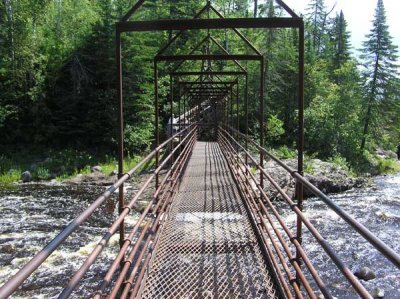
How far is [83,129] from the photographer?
2788 centimetres

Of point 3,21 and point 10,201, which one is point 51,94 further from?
point 10,201

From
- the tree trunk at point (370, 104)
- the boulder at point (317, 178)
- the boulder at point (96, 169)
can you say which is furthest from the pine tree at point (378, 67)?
the boulder at point (96, 169)

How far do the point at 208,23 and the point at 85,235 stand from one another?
8.25 m

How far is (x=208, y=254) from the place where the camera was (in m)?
4.86

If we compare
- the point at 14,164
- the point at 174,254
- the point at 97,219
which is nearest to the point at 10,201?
the point at 97,219

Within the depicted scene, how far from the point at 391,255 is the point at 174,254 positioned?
3335 millimetres

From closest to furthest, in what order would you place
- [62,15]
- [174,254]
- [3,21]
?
[174,254]
[3,21]
[62,15]

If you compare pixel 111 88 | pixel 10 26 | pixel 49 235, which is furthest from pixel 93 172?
pixel 10 26

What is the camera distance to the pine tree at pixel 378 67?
38125 mm

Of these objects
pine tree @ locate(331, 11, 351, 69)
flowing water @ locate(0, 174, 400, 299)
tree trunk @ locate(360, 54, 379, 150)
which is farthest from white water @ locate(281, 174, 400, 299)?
pine tree @ locate(331, 11, 351, 69)

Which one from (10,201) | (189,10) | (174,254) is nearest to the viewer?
(174,254)

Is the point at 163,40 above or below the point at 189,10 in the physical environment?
below

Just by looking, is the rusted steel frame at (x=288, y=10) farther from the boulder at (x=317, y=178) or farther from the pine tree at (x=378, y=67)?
the pine tree at (x=378, y=67)

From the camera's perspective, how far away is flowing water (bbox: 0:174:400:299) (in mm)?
8781
